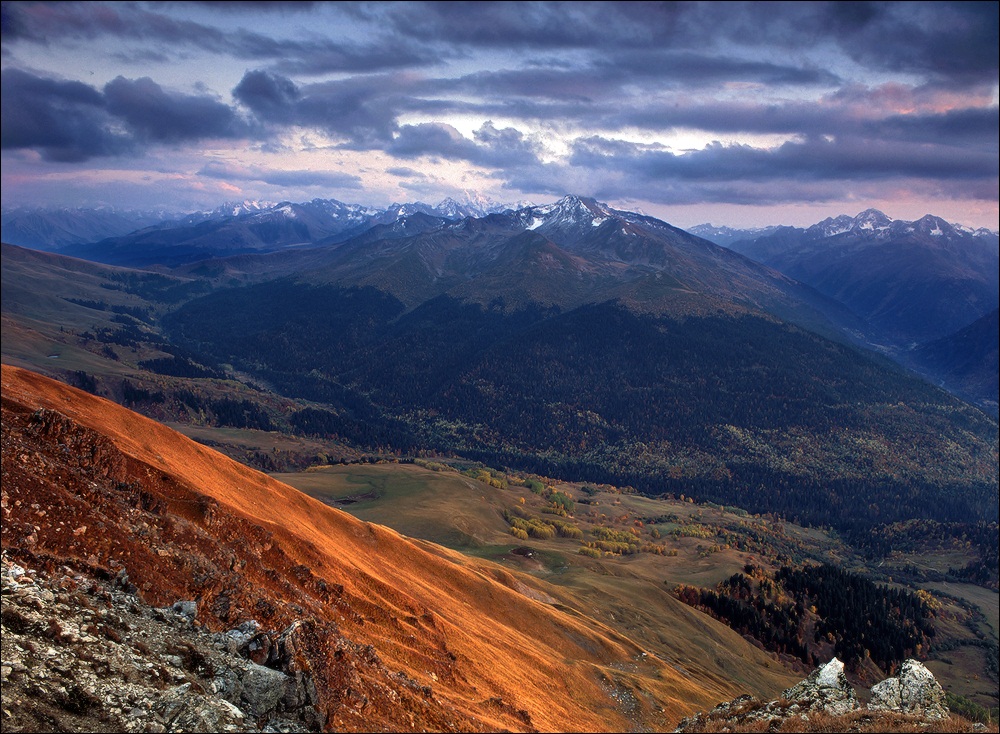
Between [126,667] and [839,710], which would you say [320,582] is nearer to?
[126,667]

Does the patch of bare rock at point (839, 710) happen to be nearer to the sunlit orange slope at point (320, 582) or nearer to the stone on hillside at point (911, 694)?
the stone on hillside at point (911, 694)

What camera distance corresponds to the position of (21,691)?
89.4 ft

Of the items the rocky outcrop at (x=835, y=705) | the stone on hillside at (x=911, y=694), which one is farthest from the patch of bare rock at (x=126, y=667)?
the stone on hillside at (x=911, y=694)

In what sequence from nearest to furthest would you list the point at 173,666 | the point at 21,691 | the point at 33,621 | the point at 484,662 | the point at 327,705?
the point at 21,691 → the point at 33,621 → the point at 173,666 → the point at 327,705 → the point at 484,662

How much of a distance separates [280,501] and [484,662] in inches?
1636

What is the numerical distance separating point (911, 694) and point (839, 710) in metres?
8.28

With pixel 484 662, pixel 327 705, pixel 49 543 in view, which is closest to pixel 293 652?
pixel 327 705

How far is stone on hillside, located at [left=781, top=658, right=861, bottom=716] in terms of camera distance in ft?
148

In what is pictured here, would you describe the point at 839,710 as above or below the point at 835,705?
above

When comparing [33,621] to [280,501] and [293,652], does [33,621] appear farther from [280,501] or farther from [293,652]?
[280,501]

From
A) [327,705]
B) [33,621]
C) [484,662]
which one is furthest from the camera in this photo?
[484,662]

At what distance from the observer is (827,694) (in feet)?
157

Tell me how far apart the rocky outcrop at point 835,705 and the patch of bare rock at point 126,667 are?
31461 millimetres

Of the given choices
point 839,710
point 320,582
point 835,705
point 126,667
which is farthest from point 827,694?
point 126,667
